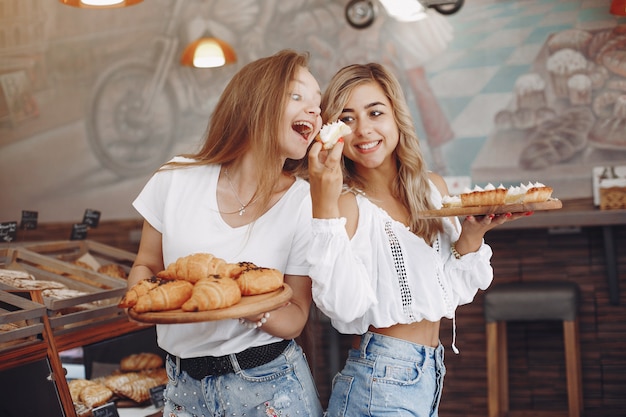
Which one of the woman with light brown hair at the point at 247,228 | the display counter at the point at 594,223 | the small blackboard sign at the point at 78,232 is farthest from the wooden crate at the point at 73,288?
the display counter at the point at 594,223

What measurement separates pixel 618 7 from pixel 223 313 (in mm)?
3549

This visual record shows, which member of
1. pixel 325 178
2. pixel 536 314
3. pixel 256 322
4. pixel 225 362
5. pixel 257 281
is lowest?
pixel 536 314

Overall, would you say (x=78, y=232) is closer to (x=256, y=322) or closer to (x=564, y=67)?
(x=256, y=322)

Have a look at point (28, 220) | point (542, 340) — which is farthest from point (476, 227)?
point (542, 340)

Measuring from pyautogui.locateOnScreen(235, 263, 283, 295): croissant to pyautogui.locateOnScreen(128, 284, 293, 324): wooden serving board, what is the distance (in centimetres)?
2

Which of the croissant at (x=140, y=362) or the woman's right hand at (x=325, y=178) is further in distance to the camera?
the croissant at (x=140, y=362)

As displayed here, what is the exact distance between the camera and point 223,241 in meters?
1.88

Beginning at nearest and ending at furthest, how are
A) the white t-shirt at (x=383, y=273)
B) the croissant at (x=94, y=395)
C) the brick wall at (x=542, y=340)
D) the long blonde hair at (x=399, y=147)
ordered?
the white t-shirt at (x=383, y=273) → the long blonde hair at (x=399, y=147) → the croissant at (x=94, y=395) → the brick wall at (x=542, y=340)

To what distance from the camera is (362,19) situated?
5.09m

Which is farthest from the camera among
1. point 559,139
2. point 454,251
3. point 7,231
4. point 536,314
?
point 559,139

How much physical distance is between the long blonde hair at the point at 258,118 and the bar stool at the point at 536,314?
97.6 inches

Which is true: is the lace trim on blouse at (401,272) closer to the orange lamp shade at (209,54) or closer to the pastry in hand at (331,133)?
the pastry in hand at (331,133)

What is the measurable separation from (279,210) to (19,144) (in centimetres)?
466

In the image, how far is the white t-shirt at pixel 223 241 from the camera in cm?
181
